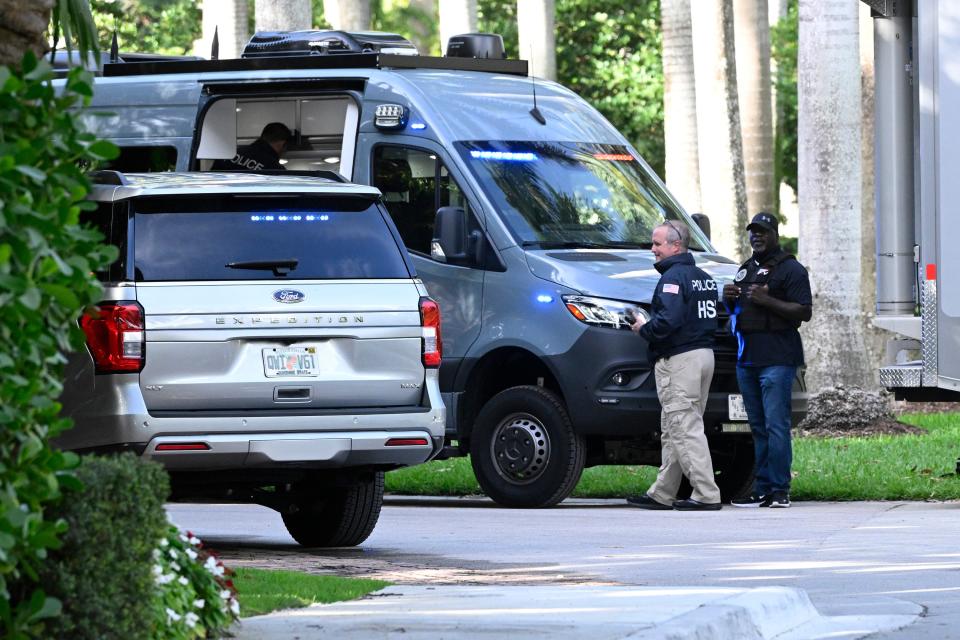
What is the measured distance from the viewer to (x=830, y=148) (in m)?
18.6

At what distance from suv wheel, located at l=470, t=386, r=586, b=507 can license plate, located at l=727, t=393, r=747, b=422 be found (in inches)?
42.7

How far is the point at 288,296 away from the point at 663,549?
8.55 feet

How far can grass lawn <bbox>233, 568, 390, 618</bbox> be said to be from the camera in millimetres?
8227

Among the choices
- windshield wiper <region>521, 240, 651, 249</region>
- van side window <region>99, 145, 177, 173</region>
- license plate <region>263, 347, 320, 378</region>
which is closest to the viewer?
license plate <region>263, 347, 320, 378</region>

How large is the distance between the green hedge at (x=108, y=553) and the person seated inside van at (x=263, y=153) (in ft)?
31.0

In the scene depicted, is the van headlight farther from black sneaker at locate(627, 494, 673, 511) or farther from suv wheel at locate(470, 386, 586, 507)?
black sneaker at locate(627, 494, 673, 511)

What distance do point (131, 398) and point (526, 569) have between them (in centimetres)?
215

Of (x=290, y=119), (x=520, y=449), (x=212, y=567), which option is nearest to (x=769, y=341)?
(x=520, y=449)

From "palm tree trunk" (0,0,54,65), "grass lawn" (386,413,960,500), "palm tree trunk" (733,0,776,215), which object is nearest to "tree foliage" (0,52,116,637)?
"palm tree trunk" (0,0,54,65)

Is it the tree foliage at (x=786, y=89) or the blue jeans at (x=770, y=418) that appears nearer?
the blue jeans at (x=770, y=418)

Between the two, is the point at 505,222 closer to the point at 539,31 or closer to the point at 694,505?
the point at 694,505

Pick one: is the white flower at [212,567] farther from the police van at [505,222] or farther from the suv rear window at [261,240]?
the police van at [505,222]

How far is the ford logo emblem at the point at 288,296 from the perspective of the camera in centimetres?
1023

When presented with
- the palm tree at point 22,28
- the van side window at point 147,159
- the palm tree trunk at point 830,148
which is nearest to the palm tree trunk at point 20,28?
the palm tree at point 22,28
